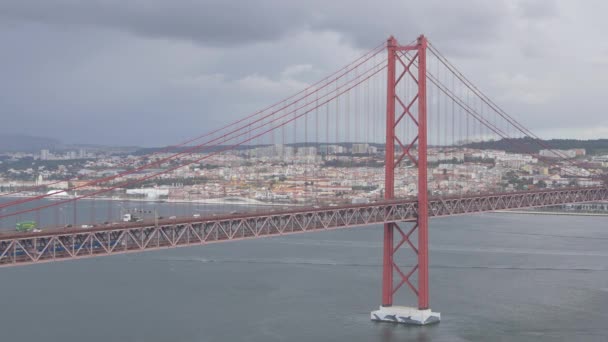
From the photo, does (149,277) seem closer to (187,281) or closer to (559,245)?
(187,281)

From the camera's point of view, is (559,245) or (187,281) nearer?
(187,281)

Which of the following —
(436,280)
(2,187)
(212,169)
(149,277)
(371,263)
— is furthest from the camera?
(2,187)

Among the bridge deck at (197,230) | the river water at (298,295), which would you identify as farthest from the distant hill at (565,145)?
the bridge deck at (197,230)

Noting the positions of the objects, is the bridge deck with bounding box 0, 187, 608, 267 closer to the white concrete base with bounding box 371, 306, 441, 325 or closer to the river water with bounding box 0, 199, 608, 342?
the white concrete base with bounding box 371, 306, 441, 325

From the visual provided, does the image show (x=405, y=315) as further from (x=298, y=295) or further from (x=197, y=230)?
(x=197, y=230)

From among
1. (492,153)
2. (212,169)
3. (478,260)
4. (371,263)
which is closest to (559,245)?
(478,260)

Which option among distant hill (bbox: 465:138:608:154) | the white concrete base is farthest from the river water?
distant hill (bbox: 465:138:608:154)
